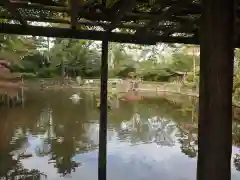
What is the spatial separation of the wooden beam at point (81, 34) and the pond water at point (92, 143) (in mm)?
2110

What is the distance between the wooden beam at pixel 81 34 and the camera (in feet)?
8.43

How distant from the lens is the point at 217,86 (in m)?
0.94

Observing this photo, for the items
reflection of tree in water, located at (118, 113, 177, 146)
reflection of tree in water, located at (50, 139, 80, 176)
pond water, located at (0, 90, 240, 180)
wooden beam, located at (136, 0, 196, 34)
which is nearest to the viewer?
wooden beam, located at (136, 0, 196, 34)

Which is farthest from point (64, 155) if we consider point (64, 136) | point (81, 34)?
point (81, 34)

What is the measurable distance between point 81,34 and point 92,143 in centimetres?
369

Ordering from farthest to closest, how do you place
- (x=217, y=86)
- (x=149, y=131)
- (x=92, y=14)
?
1. (x=149, y=131)
2. (x=92, y=14)
3. (x=217, y=86)

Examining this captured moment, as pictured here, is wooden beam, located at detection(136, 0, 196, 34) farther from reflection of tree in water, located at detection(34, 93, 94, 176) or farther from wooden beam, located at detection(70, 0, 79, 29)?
Result: reflection of tree in water, located at detection(34, 93, 94, 176)

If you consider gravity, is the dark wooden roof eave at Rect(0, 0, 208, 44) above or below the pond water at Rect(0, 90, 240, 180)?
above

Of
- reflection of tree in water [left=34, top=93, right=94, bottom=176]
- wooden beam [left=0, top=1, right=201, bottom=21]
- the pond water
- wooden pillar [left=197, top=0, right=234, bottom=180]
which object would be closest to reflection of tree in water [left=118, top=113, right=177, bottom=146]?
the pond water

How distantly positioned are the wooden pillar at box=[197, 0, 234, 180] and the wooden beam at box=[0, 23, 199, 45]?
181cm

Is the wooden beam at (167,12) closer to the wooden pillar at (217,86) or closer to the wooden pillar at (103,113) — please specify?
the wooden pillar at (103,113)

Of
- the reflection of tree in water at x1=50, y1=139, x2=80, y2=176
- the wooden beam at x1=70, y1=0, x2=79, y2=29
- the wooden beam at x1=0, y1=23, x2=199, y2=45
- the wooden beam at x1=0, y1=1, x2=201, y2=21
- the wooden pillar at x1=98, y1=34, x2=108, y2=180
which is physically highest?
the wooden beam at x1=0, y1=1, x2=201, y2=21

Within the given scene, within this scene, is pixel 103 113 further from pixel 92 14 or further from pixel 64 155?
pixel 64 155

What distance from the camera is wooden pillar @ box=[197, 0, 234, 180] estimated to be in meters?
0.94
